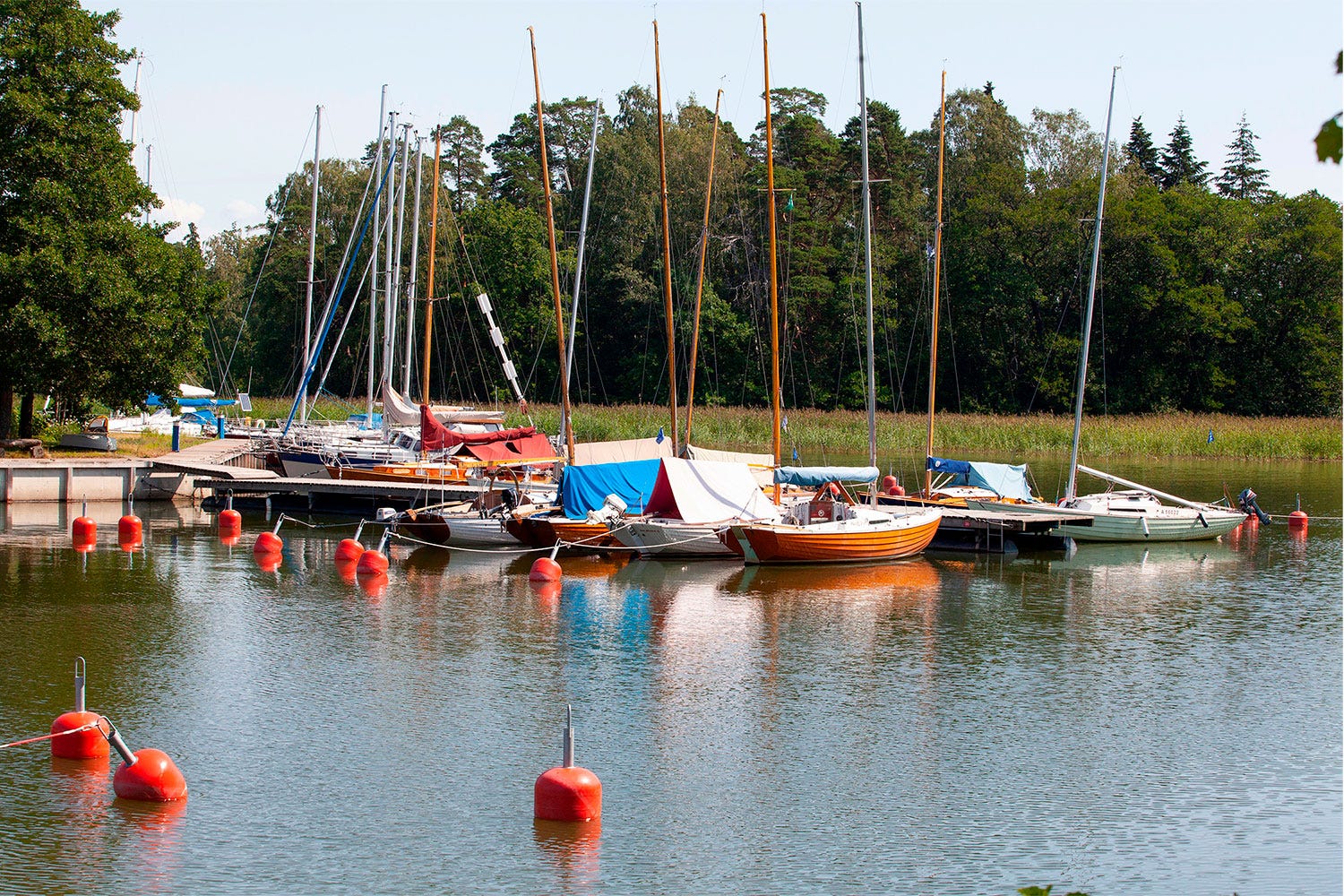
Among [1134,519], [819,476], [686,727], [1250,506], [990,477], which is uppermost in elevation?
[819,476]

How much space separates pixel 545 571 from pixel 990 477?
51.2 feet

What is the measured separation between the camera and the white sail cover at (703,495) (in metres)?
33.1

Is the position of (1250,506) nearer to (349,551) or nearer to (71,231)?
(349,551)

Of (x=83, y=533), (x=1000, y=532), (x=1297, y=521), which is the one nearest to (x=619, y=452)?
(x=1000, y=532)

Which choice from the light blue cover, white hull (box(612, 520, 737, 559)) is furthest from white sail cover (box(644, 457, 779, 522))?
the light blue cover

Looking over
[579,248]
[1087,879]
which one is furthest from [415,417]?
[1087,879]

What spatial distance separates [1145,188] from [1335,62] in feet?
279

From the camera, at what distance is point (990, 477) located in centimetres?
3975

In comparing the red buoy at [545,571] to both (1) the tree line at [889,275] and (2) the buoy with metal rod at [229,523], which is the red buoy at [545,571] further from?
(1) the tree line at [889,275]

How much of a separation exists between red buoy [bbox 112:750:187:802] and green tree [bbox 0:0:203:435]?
1140 inches

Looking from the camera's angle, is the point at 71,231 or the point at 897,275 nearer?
the point at 71,231

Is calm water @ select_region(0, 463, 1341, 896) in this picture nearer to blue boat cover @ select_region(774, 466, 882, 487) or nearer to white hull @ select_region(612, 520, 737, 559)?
white hull @ select_region(612, 520, 737, 559)

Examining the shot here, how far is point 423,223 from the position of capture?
6806 cm

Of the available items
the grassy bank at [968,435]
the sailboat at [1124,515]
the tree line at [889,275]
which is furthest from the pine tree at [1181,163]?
the sailboat at [1124,515]
